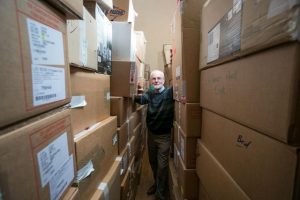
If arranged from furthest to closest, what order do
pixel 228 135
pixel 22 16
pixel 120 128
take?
pixel 120 128, pixel 228 135, pixel 22 16

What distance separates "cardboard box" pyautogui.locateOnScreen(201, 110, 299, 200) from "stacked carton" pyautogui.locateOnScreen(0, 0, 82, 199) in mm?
561

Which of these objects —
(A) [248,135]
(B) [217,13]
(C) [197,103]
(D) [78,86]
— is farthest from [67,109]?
(C) [197,103]

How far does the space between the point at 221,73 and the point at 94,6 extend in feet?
2.45

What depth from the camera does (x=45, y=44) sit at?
0.47 m

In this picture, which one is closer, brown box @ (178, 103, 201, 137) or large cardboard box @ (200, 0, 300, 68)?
large cardboard box @ (200, 0, 300, 68)

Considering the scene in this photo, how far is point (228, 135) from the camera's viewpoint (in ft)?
2.42

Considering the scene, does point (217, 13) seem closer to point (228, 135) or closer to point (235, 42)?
point (235, 42)

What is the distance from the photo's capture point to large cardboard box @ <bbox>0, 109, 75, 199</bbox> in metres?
0.36

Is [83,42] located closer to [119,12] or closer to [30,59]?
[30,59]

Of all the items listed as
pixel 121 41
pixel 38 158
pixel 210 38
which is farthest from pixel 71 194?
pixel 121 41

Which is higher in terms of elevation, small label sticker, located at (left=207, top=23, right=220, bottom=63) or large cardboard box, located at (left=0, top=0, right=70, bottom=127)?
small label sticker, located at (left=207, top=23, right=220, bottom=63)

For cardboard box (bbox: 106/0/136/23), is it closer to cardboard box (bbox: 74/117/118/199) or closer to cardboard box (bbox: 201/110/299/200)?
cardboard box (bbox: 74/117/118/199)

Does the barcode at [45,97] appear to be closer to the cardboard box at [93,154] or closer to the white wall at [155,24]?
the cardboard box at [93,154]

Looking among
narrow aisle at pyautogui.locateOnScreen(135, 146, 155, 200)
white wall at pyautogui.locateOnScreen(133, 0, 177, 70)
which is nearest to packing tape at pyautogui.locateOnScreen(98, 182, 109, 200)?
narrow aisle at pyautogui.locateOnScreen(135, 146, 155, 200)
